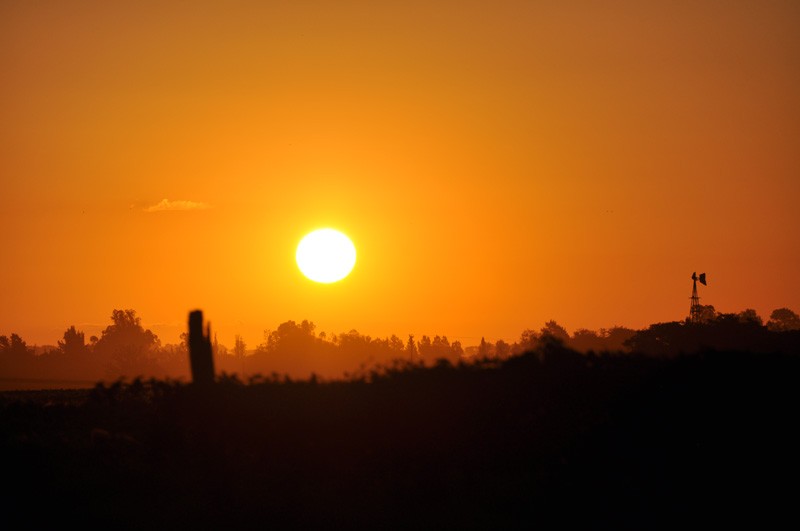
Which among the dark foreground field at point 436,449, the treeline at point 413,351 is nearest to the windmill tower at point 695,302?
the treeline at point 413,351

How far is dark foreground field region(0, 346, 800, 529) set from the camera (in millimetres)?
20672

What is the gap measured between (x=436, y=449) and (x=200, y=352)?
6.01m

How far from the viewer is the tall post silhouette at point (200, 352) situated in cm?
2506

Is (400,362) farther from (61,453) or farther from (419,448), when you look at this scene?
(61,453)

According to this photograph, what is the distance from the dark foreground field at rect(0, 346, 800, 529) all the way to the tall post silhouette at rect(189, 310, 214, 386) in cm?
41

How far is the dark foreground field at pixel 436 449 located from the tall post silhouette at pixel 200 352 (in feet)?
1.36

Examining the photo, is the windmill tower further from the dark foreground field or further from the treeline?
the dark foreground field

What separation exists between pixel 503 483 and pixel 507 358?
4414mm

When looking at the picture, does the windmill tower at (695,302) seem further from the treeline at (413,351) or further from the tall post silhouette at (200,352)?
the tall post silhouette at (200,352)

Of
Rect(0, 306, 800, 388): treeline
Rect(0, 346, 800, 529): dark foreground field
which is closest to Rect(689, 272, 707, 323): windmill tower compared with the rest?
Rect(0, 306, 800, 388): treeline

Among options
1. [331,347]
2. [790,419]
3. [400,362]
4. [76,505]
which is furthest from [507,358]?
[331,347]

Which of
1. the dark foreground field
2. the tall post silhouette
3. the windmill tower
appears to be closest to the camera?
the dark foreground field

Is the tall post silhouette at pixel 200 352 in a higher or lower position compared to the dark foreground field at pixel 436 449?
higher

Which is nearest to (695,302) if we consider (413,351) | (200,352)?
(413,351)
